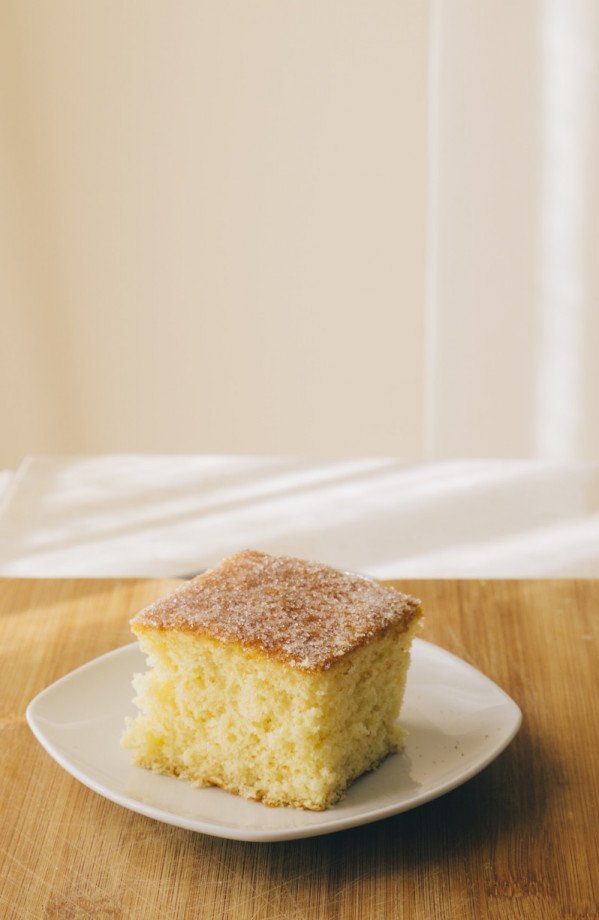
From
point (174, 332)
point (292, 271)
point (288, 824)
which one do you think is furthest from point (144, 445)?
point (288, 824)

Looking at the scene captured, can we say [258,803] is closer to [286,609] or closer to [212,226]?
[286,609]

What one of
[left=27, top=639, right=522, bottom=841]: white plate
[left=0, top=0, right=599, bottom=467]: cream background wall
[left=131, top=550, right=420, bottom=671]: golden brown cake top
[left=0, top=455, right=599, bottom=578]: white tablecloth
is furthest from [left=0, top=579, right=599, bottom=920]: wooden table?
[left=0, top=0, right=599, bottom=467]: cream background wall

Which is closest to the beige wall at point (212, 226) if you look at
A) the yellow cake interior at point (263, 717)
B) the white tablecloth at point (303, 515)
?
the white tablecloth at point (303, 515)

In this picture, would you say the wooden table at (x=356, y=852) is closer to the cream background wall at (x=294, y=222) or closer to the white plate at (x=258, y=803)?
the white plate at (x=258, y=803)

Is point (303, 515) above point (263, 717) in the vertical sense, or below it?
below

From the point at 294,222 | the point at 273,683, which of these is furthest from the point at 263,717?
the point at 294,222

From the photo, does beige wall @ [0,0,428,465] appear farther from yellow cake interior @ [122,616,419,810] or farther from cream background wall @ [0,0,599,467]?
yellow cake interior @ [122,616,419,810]
